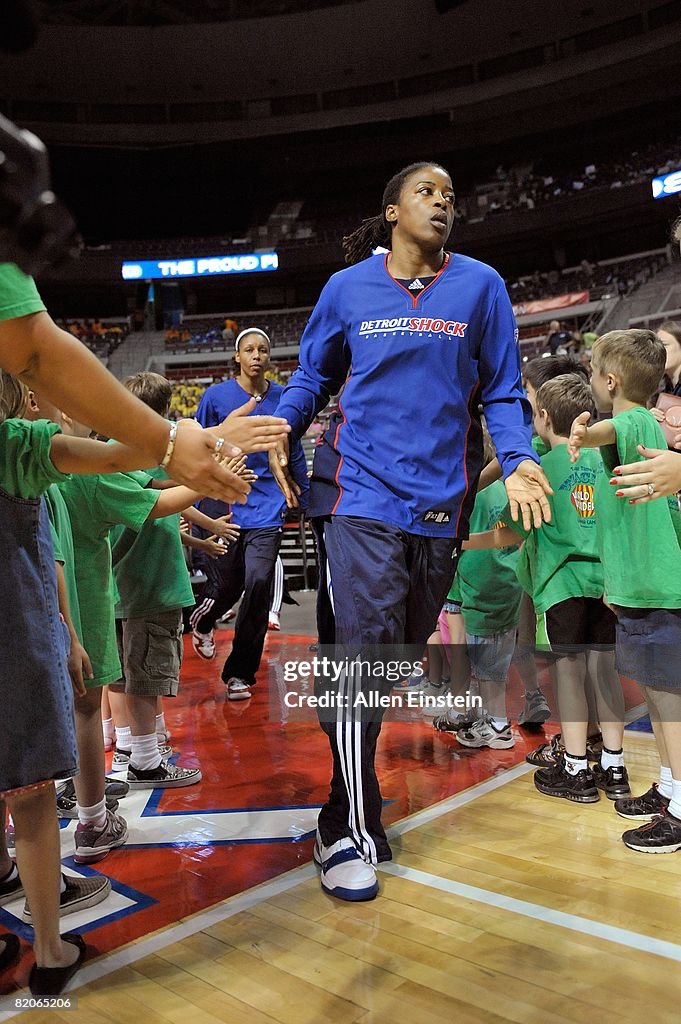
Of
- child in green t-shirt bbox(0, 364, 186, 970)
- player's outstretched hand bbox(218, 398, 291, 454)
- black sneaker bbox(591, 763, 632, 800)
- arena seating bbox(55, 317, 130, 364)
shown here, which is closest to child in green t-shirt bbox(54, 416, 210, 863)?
child in green t-shirt bbox(0, 364, 186, 970)

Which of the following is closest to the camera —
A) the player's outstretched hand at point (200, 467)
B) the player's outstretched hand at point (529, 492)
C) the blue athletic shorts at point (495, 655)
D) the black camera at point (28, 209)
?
the black camera at point (28, 209)

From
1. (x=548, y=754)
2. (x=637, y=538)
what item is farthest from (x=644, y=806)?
(x=637, y=538)

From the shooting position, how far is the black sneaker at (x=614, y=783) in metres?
2.79

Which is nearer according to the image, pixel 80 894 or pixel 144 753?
pixel 80 894

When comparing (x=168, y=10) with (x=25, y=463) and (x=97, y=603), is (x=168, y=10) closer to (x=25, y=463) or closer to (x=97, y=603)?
(x=97, y=603)

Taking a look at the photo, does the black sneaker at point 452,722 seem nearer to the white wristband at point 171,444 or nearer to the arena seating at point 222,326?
the white wristband at point 171,444

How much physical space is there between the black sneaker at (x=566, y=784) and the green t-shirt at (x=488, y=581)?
2.78 feet

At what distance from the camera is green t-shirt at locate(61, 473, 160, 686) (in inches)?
96.9

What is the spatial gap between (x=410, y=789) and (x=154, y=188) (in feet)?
95.1

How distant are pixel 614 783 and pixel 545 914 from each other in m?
0.92

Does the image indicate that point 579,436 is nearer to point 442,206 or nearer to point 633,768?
point 442,206

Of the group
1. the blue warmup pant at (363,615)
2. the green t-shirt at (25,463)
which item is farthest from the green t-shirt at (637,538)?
the green t-shirt at (25,463)

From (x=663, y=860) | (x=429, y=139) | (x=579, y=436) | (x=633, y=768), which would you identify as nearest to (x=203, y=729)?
(x=633, y=768)

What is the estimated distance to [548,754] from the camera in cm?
313
